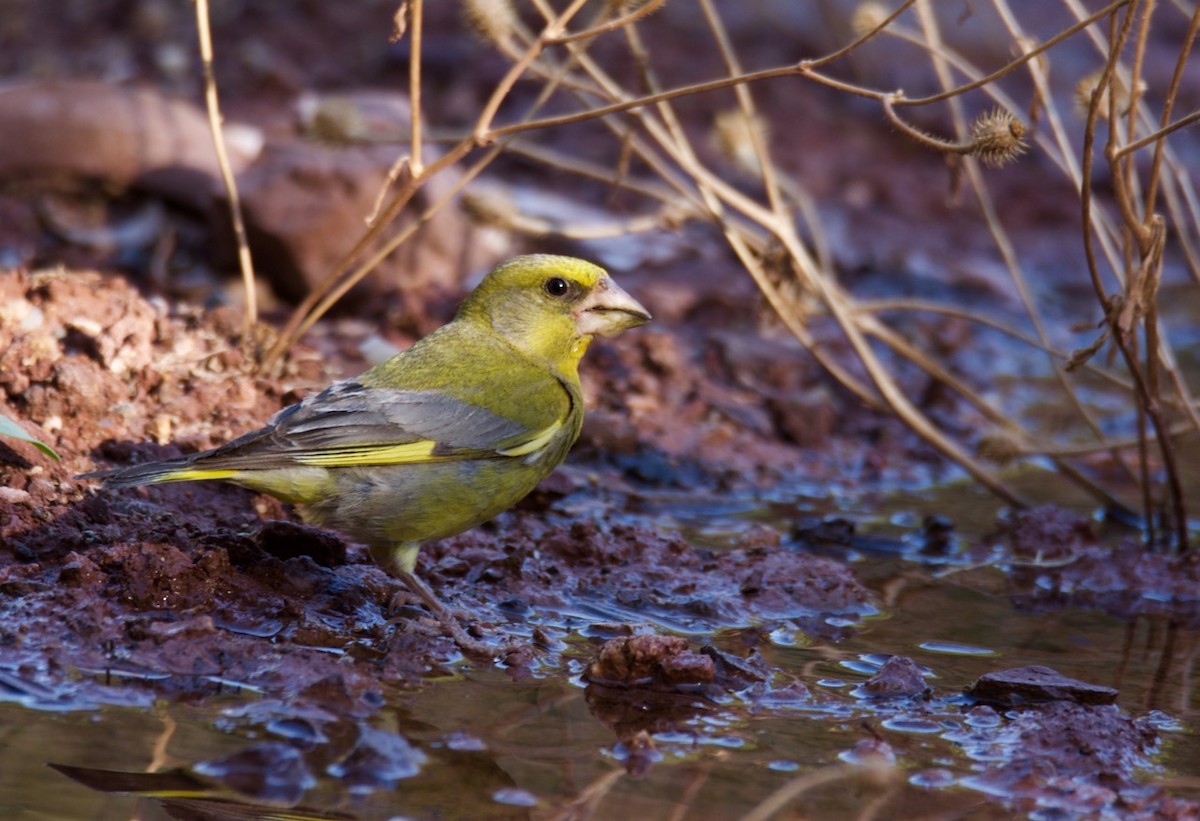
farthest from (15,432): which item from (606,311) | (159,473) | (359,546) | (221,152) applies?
(606,311)

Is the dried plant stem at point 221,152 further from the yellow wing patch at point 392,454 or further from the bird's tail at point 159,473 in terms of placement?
the bird's tail at point 159,473

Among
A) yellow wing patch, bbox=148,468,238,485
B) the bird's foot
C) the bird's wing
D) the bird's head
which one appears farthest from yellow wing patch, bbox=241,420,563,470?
the bird's head

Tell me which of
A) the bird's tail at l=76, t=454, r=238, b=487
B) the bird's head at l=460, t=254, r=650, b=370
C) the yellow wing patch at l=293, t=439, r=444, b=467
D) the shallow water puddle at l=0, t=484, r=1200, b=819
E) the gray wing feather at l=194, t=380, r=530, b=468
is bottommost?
the shallow water puddle at l=0, t=484, r=1200, b=819

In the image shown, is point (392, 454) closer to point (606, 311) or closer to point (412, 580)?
point (412, 580)

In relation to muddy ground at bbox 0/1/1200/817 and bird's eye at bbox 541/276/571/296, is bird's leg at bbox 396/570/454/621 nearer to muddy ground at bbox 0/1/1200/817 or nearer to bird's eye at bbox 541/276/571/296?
muddy ground at bbox 0/1/1200/817

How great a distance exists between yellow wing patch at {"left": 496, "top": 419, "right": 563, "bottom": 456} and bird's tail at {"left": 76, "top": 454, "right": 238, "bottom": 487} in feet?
2.50

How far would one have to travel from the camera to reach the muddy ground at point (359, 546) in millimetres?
3266

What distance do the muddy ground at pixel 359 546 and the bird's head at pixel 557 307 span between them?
1.92 ft

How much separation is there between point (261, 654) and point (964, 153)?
200 cm

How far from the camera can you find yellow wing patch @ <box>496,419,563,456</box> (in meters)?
3.99

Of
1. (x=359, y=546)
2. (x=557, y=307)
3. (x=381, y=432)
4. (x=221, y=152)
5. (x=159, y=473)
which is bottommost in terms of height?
(x=359, y=546)

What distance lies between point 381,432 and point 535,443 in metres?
0.42

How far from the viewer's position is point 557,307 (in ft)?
14.6

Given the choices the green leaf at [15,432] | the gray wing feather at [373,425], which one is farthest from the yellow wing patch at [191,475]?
the green leaf at [15,432]
